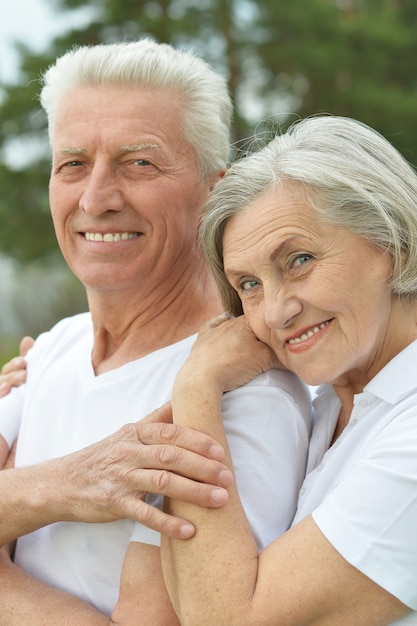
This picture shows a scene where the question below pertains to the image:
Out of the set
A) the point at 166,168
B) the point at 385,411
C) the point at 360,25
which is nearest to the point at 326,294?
the point at 385,411

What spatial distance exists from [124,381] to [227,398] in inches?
17.4

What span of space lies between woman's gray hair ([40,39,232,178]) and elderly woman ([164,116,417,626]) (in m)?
0.50

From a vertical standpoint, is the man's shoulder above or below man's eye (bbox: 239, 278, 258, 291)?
below

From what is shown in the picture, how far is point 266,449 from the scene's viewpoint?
2.05 meters

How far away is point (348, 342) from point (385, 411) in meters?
0.18

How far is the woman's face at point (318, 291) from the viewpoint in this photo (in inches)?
77.5

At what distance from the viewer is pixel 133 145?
2.49 metres

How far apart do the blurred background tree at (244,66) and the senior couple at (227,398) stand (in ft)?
28.1

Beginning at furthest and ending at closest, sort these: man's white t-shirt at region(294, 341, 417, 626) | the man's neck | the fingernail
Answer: the man's neck → the fingernail → man's white t-shirt at region(294, 341, 417, 626)

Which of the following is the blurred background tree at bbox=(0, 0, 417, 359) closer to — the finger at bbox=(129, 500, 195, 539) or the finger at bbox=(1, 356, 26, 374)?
the finger at bbox=(1, 356, 26, 374)

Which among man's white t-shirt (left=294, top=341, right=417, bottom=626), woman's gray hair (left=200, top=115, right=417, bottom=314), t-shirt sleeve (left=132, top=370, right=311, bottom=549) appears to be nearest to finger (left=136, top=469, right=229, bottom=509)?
t-shirt sleeve (left=132, top=370, right=311, bottom=549)

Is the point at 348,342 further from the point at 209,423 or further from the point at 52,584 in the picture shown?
the point at 52,584

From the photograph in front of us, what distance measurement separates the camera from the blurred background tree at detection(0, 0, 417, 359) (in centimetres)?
1171

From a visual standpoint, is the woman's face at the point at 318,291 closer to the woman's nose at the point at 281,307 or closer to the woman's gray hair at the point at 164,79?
the woman's nose at the point at 281,307
